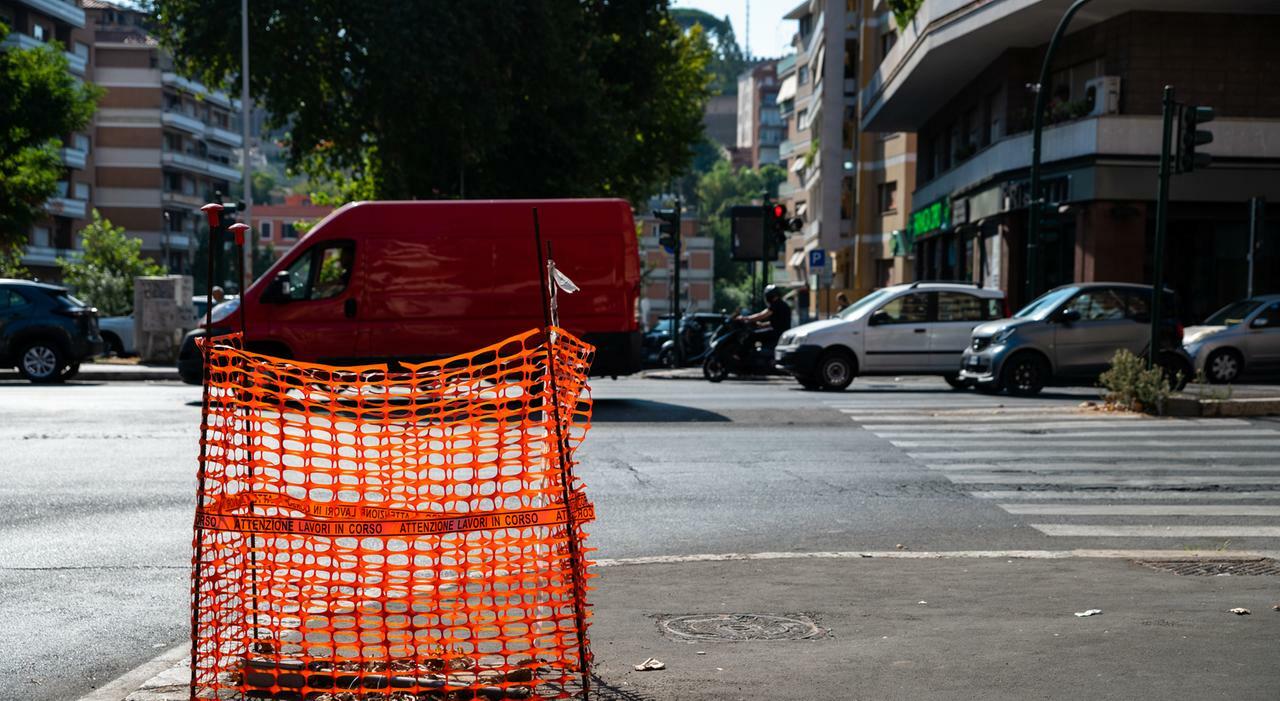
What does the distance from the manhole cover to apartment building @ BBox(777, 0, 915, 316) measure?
154ft

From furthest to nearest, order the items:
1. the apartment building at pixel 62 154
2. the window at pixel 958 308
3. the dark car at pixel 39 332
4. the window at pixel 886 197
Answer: the apartment building at pixel 62 154
the window at pixel 886 197
the dark car at pixel 39 332
the window at pixel 958 308

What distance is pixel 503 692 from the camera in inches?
194

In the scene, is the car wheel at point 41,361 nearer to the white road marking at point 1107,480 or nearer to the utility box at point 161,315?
the utility box at point 161,315

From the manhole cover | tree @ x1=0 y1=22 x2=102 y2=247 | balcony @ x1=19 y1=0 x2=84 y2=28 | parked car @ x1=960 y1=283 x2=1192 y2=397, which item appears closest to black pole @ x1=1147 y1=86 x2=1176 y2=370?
parked car @ x1=960 y1=283 x2=1192 y2=397

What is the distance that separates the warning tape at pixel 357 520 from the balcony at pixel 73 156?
8109 cm

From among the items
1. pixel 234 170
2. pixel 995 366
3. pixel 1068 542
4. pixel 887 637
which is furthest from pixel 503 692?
pixel 234 170

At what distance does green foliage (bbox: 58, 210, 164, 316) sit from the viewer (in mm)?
51719

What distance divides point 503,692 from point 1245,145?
93.1 ft

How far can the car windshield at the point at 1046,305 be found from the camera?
20.6 m

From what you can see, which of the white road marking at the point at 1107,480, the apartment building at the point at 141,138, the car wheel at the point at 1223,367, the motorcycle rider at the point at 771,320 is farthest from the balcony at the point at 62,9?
the white road marking at the point at 1107,480

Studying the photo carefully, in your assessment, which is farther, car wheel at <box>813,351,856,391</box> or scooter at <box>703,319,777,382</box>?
scooter at <box>703,319,777,382</box>

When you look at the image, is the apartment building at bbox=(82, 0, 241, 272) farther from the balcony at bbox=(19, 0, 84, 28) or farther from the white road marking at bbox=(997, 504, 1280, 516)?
the white road marking at bbox=(997, 504, 1280, 516)

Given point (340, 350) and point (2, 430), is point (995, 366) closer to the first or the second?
point (340, 350)

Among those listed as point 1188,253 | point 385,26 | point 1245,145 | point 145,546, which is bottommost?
point 145,546
